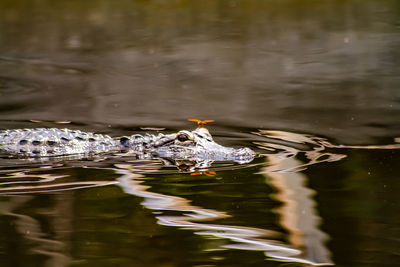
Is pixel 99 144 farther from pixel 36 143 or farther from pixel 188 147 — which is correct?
pixel 188 147

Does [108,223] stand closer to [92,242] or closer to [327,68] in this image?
[92,242]

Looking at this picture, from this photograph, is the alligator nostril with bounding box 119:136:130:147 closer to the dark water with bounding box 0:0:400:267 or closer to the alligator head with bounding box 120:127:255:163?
the alligator head with bounding box 120:127:255:163

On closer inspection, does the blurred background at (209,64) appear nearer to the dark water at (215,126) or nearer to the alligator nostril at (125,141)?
the dark water at (215,126)

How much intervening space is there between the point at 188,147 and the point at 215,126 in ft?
4.97

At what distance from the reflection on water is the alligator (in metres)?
0.38

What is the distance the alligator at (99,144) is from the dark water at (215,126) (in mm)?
325

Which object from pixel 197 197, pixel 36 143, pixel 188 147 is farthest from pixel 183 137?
pixel 197 197

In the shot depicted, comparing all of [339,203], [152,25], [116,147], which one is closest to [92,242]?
[339,203]

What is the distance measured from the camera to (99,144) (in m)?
7.04

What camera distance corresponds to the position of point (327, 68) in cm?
1262

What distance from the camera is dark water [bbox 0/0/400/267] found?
395cm

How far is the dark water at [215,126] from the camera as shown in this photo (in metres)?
3.95

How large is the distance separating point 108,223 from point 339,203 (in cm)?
159

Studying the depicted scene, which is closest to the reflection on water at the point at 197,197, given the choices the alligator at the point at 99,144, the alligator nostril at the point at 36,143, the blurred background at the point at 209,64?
the alligator at the point at 99,144
